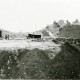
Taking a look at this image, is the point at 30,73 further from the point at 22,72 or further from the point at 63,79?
the point at 63,79

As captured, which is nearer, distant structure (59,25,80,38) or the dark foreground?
the dark foreground

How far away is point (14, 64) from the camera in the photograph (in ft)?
50.2

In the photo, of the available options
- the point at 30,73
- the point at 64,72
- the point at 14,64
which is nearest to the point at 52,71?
the point at 64,72

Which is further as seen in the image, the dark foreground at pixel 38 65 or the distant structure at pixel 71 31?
the distant structure at pixel 71 31

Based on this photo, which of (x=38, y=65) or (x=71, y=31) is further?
(x=71, y=31)

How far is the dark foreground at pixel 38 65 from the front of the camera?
561 inches

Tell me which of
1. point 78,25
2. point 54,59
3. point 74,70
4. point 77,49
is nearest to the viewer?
point 74,70

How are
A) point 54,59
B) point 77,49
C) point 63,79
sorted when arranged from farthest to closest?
point 77,49 < point 54,59 < point 63,79

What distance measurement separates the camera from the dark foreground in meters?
14.2

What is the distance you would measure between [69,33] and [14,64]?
27.7m

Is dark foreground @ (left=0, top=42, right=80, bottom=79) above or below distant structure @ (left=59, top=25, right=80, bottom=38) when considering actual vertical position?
below

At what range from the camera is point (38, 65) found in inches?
606

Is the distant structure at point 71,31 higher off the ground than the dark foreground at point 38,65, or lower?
higher

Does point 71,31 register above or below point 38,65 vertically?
above
